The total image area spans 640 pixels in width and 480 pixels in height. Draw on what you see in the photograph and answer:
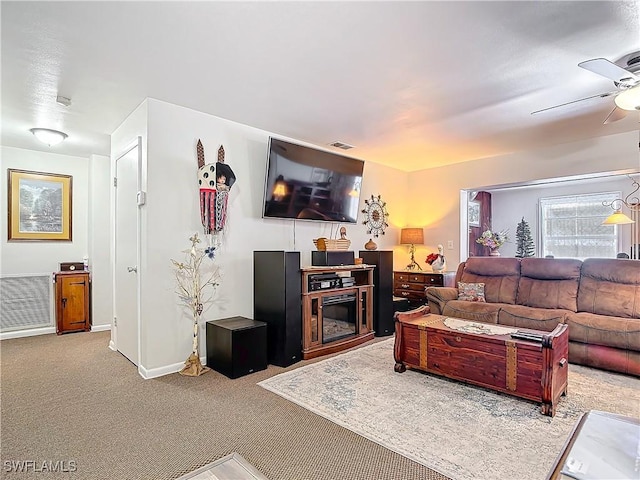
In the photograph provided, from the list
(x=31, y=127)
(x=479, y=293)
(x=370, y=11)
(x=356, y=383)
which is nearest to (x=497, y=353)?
(x=356, y=383)

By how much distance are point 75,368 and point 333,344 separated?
2.60 meters

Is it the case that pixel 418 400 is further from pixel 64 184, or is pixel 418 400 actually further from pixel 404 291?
pixel 64 184

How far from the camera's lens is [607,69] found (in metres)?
2.14

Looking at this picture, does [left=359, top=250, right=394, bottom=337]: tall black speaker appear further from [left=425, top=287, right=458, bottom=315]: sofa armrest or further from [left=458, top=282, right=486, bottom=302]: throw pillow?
[left=458, top=282, right=486, bottom=302]: throw pillow

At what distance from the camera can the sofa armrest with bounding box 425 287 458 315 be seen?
4.25 m

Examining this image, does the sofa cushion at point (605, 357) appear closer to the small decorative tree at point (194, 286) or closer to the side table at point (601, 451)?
the side table at point (601, 451)

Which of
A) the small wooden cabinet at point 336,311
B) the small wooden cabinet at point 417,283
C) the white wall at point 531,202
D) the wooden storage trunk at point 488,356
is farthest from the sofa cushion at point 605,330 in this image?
the white wall at point 531,202

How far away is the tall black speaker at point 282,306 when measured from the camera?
11.5 feet

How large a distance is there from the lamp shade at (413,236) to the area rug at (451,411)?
2.74 m

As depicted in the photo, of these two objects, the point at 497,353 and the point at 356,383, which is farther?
the point at 356,383

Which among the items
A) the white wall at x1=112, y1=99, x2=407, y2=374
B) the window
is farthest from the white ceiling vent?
the window

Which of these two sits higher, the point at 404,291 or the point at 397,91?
the point at 397,91

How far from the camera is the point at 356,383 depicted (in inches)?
118

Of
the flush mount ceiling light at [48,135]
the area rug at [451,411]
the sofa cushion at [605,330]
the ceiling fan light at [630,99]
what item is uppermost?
the flush mount ceiling light at [48,135]
